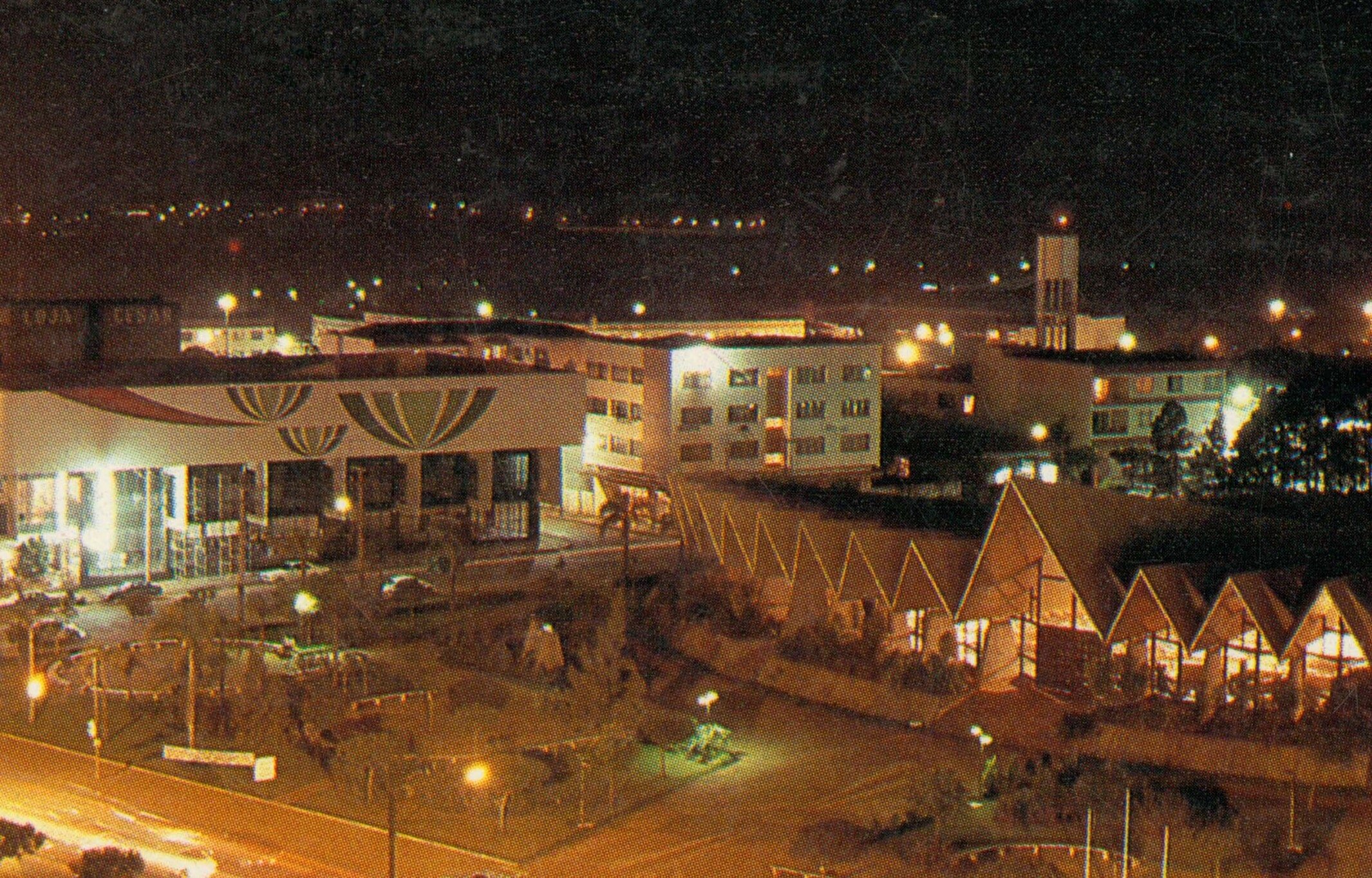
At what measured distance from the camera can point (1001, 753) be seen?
31.8ft

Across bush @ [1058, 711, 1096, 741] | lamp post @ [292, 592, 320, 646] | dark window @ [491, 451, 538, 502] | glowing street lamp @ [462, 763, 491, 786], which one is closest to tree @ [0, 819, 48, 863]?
glowing street lamp @ [462, 763, 491, 786]

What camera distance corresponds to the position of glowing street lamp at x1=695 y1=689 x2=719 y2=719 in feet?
32.9

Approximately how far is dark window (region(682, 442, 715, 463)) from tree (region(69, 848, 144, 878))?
12.1 metres

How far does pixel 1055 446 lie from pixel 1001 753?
11995 millimetres

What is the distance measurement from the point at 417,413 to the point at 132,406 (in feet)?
8.88

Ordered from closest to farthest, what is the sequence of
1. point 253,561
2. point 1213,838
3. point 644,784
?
1. point 1213,838
2. point 644,784
3. point 253,561

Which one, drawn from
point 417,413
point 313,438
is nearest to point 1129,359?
point 417,413

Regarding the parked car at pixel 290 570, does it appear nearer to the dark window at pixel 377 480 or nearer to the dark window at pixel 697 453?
the dark window at pixel 377 480

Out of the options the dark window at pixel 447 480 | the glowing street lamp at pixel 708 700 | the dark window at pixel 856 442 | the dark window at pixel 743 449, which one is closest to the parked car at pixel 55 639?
the glowing street lamp at pixel 708 700

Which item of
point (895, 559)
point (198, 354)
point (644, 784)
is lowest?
point (644, 784)

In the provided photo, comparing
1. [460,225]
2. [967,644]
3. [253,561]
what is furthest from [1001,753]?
[460,225]

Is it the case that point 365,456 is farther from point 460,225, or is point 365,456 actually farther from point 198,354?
point 460,225

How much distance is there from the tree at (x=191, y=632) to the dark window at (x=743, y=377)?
26.5ft

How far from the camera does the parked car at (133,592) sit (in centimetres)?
1385
